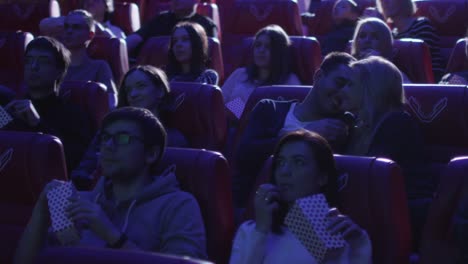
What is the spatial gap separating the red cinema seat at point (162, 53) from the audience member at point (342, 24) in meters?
0.80

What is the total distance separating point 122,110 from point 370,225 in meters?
0.70

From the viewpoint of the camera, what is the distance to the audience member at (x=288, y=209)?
2.24 m

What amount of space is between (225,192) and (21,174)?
2.11ft

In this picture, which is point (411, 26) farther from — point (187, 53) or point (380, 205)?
point (380, 205)

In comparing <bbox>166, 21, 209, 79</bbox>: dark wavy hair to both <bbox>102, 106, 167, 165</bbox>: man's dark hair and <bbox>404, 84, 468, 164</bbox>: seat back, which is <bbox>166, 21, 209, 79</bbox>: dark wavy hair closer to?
<bbox>404, 84, 468, 164</bbox>: seat back

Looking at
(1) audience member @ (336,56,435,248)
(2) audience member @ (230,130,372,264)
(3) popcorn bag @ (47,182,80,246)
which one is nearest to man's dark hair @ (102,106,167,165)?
(3) popcorn bag @ (47,182,80,246)

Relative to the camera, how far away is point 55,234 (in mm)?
2412

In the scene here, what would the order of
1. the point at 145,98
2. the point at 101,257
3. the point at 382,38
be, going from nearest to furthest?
the point at 101,257 → the point at 145,98 → the point at 382,38

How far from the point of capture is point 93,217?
232 centimetres

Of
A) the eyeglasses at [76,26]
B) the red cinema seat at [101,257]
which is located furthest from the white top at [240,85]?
the red cinema seat at [101,257]

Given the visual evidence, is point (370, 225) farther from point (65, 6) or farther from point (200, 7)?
point (65, 6)

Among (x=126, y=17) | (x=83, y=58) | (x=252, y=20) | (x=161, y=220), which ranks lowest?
(x=126, y=17)

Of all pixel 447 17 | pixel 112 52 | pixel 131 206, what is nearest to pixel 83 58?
pixel 112 52

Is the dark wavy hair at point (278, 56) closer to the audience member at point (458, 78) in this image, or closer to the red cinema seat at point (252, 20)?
the audience member at point (458, 78)
